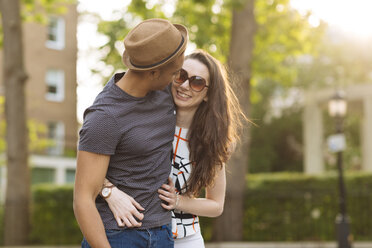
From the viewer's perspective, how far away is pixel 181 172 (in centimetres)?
289

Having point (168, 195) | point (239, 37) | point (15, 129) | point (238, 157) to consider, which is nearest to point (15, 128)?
point (15, 129)

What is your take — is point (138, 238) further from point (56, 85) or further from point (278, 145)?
point (278, 145)

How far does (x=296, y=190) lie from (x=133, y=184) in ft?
40.7

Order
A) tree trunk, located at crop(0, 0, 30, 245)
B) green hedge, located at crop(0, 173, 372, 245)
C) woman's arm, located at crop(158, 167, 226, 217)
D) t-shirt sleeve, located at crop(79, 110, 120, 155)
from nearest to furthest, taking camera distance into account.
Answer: t-shirt sleeve, located at crop(79, 110, 120, 155), woman's arm, located at crop(158, 167, 226, 217), tree trunk, located at crop(0, 0, 30, 245), green hedge, located at crop(0, 173, 372, 245)

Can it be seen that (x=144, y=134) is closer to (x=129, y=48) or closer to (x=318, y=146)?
(x=129, y=48)

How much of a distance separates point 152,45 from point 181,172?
0.79 metres

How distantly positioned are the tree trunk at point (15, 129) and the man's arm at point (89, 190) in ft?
34.5

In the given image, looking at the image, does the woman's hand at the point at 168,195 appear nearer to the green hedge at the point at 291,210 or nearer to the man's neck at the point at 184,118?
the man's neck at the point at 184,118

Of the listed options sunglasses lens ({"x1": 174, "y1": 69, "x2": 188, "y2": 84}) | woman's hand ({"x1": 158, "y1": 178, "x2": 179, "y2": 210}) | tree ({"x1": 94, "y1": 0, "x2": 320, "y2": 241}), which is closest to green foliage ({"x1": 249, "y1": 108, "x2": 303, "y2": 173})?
tree ({"x1": 94, "y1": 0, "x2": 320, "y2": 241})

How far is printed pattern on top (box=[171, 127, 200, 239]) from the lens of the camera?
9.46 feet

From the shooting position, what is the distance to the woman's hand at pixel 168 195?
2631 millimetres

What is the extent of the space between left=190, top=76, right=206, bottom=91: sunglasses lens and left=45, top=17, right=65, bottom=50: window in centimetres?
2954

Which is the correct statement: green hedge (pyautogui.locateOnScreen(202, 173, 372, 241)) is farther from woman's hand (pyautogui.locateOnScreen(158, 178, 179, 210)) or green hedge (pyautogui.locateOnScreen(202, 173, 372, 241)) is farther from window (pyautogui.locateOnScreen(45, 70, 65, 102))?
window (pyautogui.locateOnScreen(45, 70, 65, 102))

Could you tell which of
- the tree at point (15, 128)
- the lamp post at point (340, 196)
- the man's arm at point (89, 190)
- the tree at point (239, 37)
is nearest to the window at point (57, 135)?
the tree at point (239, 37)
